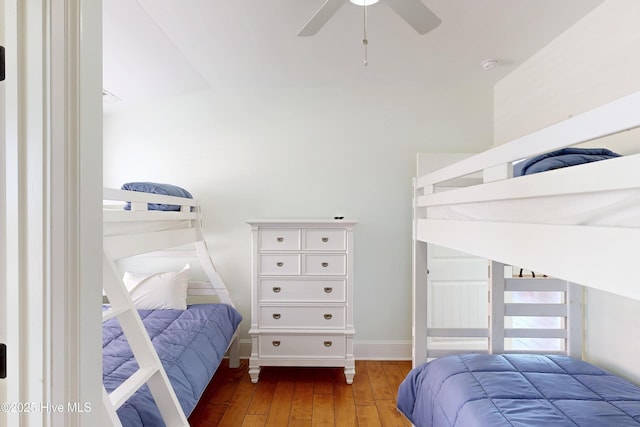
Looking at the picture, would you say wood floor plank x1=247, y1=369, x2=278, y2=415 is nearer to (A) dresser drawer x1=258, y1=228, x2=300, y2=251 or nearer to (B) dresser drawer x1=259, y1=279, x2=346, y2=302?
(B) dresser drawer x1=259, y1=279, x2=346, y2=302

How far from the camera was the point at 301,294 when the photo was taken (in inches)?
105

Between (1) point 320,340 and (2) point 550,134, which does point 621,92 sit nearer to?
(2) point 550,134

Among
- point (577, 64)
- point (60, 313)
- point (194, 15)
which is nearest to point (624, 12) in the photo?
point (577, 64)

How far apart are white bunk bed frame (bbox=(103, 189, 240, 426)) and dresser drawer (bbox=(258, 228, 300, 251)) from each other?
20.2 inches

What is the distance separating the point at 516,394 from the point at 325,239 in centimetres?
154

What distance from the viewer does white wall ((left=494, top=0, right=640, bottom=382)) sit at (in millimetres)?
1738

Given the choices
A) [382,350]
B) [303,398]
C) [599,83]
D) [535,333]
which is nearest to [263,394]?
[303,398]

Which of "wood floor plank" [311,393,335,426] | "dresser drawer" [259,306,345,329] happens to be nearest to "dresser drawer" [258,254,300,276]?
"dresser drawer" [259,306,345,329]

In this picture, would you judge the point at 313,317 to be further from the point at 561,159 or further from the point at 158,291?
the point at 561,159

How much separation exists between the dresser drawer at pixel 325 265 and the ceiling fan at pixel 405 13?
1573 millimetres

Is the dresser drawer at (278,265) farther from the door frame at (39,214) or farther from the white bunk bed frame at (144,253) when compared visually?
the door frame at (39,214)

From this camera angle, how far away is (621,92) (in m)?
1.75

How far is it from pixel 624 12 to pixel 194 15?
2248mm

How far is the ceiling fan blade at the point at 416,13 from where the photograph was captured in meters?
1.42
